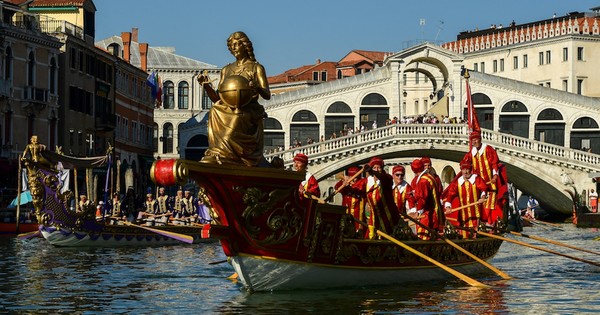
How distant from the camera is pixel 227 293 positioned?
1869 cm

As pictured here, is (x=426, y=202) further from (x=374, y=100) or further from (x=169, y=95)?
(x=169, y=95)

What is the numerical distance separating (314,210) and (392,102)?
46.6 m

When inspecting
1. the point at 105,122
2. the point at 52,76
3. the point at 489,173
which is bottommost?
the point at 489,173

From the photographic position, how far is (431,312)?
16641 mm

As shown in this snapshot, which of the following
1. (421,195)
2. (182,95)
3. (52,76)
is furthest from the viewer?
(182,95)

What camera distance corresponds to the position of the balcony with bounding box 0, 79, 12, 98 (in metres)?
45.3

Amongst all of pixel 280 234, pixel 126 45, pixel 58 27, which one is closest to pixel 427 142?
pixel 58 27

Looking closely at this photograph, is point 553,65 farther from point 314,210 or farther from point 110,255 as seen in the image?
point 314,210

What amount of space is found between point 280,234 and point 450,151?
40.7 metres

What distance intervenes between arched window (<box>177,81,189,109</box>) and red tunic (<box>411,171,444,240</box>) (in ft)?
203

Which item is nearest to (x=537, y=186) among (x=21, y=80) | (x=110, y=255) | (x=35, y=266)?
(x=21, y=80)

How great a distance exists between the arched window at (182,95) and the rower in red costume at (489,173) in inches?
2359

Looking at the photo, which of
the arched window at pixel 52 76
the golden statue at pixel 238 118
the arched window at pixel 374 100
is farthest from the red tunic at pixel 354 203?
the arched window at pixel 374 100

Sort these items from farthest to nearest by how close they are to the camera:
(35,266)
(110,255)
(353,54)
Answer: (353,54) < (110,255) < (35,266)
